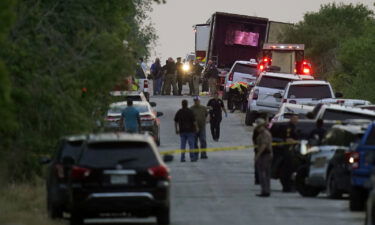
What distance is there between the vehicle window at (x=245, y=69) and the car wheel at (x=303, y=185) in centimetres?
3122

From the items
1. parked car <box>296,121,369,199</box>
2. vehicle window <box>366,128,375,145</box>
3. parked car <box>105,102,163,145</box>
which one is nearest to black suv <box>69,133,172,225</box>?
vehicle window <box>366,128,375,145</box>

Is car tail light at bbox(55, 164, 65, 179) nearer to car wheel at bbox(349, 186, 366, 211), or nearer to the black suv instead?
the black suv

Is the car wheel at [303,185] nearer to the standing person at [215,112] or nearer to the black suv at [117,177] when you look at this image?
the black suv at [117,177]

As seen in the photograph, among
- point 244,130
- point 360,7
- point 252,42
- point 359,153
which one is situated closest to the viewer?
point 359,153

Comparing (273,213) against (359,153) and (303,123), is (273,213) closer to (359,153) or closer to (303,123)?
(359,153)

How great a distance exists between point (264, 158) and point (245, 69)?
3238 centimetres

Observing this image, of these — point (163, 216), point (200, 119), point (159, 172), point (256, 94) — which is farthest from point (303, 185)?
point (256, 94)

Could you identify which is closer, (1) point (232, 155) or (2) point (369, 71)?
(1) point (232, 155)

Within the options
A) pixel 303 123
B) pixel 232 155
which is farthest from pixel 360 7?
pixel 303 123

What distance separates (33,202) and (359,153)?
5872 millimetres

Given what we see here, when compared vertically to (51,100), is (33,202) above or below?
below

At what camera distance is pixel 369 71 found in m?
72.7

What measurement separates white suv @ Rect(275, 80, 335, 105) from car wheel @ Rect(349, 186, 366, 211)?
64.2 feet

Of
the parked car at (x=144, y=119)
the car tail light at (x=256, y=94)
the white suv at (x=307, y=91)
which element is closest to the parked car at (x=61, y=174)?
the parked car at (x=144, y=119)
